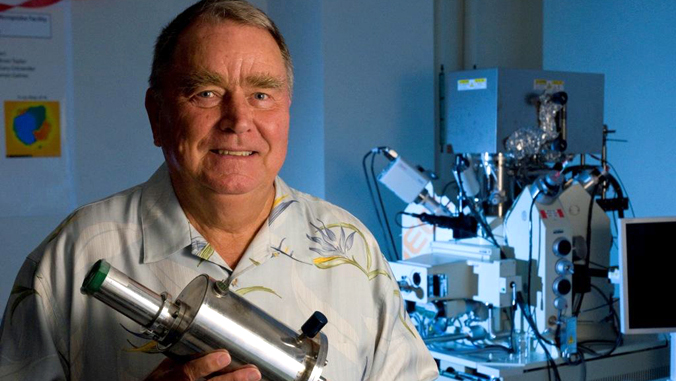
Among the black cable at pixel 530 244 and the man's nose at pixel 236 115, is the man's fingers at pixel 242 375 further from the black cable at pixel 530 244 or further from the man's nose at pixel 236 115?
the black cable at pixel 530 244

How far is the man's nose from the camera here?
1163 mm

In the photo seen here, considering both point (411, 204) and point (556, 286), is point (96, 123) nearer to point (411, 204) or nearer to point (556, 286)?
point (411, 204)

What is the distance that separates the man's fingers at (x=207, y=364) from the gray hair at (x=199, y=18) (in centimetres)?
47

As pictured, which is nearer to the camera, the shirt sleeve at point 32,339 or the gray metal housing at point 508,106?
the shirt sleeve at point 32,339

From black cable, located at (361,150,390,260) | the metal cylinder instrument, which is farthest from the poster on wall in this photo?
the metal cylinder instrument

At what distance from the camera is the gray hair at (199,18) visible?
4.01 ft

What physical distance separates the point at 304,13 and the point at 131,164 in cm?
90

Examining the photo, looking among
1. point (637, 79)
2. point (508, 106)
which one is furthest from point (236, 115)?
point (637, 79)

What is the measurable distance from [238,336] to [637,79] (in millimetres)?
2976

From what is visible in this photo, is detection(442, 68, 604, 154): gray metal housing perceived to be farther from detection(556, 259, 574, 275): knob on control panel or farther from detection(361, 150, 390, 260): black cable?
detection(556, 259, 574, 275): knob on control panel

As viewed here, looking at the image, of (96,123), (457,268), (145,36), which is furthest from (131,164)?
(457,268)

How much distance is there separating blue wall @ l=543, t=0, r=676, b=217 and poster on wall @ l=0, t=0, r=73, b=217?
2.28 metres

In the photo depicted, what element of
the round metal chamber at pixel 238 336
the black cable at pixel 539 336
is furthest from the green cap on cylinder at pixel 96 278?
the black cable at pixel 539 336

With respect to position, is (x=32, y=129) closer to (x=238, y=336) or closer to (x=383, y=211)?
(x=383, y=211)
